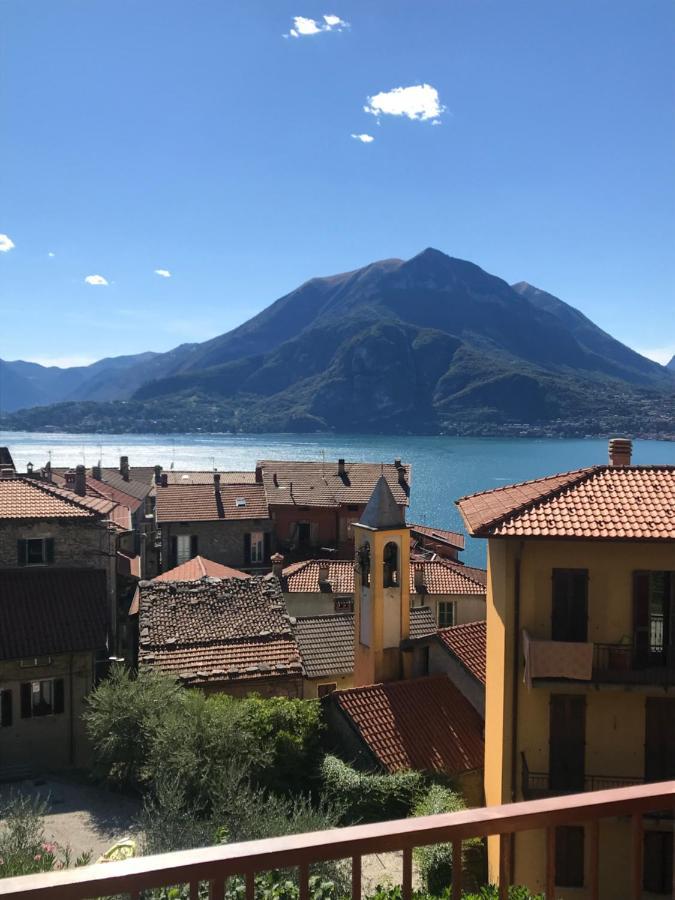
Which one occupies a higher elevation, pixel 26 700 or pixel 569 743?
pixel 569 743

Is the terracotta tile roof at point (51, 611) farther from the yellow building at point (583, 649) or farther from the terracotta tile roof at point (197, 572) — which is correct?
the yellow building at point (583, 649)

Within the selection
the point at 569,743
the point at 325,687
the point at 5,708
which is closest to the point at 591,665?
the point at 569,743

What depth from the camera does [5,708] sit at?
21000 millimetres

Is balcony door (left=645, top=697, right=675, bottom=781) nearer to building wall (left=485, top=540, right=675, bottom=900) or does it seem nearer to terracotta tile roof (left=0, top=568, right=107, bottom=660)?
building wall (left=485, top=540, right=675, bottom=900)

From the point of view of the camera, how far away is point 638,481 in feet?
49.6

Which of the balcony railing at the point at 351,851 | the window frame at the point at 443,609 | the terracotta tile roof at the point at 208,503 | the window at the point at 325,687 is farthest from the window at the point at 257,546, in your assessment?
the balcony railing at the point at 351,851

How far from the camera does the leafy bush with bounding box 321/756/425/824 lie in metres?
15.1

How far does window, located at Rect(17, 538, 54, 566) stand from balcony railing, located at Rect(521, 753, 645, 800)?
1733 centimetres

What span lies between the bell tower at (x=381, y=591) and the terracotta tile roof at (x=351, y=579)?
34.1ft

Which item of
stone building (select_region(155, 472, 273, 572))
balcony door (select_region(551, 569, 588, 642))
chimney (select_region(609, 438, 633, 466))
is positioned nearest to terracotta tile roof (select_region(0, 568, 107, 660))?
balcony door (select_region(551, 569, 588, 642))

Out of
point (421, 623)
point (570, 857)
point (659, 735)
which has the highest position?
point (659, 735)

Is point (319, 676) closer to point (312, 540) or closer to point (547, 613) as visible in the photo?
point (547, 613)

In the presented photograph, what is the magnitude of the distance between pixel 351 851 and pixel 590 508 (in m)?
12.7

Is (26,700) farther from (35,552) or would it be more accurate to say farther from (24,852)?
(24,852)
